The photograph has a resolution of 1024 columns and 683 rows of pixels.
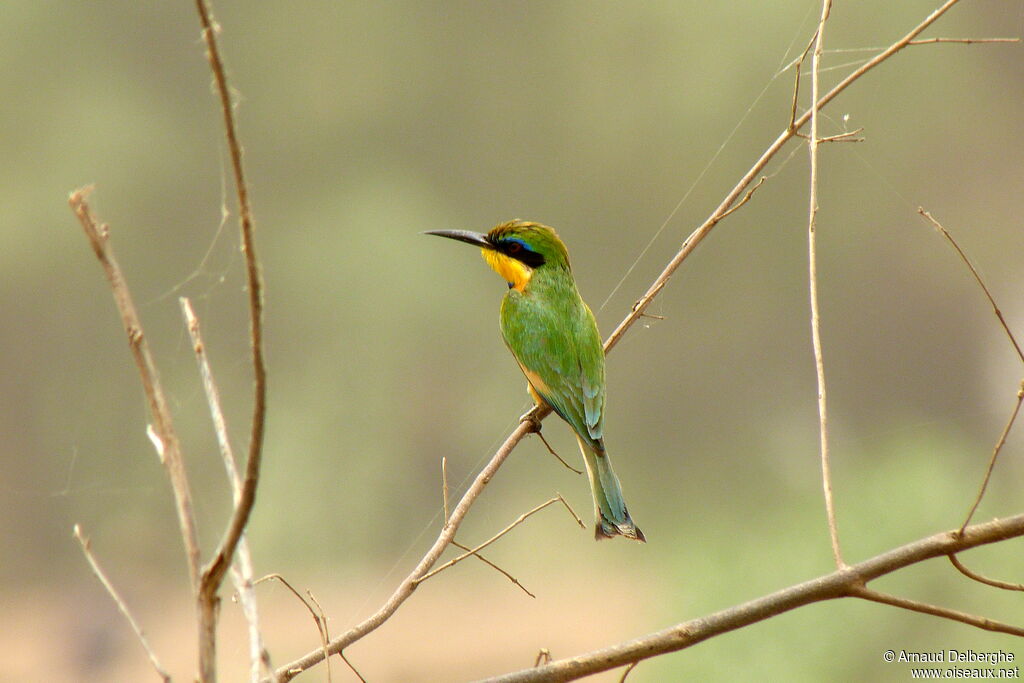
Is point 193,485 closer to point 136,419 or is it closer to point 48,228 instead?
point 136,419

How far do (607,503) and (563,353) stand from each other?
22cm

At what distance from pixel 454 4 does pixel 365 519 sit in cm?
105

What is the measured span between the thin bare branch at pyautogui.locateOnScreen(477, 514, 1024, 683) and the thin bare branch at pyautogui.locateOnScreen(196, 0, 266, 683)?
227mm

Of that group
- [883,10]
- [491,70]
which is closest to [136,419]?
[491,70]

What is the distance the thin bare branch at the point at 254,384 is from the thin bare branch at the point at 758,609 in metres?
0.23

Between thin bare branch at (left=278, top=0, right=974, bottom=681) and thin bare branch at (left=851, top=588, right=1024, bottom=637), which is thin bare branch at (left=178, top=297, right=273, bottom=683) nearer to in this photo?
thin bare branch at (left=278, top=0, right=974, bottom=681)

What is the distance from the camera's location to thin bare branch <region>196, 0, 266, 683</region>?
35 centimetres

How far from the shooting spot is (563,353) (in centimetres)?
121

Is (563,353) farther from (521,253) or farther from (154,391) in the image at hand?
(154,391)

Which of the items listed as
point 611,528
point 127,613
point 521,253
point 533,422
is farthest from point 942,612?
point 521,253

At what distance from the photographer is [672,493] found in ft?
5.75

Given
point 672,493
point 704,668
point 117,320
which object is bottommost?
point 704,668

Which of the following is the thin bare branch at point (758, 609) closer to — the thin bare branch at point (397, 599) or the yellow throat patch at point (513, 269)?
the thin bare branch at point (397, 599)

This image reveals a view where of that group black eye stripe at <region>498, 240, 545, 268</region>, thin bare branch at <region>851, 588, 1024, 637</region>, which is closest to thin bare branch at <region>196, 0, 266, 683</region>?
thin bare branch at <region>851, 588, 1024, 637</region>
